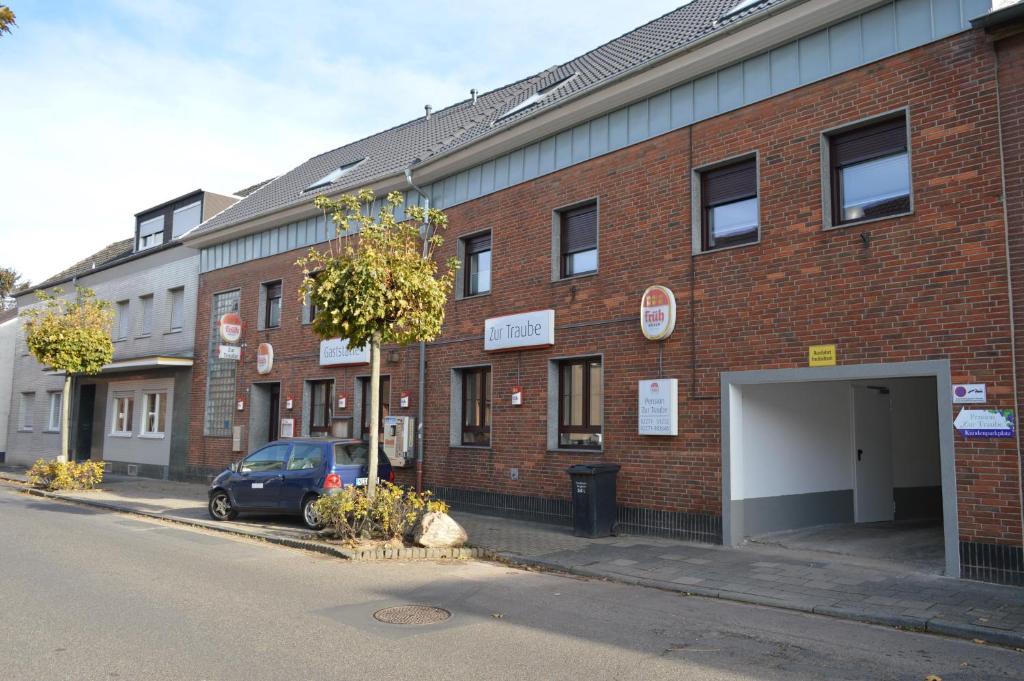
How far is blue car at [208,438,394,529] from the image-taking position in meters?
13.2

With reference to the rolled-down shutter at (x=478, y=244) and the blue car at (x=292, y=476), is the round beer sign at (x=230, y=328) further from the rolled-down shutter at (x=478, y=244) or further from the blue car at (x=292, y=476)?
the rolled-down shutter at (x=478, y=244)

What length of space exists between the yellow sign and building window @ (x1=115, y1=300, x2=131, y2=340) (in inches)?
912

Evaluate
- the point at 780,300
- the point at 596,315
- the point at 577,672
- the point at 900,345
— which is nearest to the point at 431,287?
the point at 596,315

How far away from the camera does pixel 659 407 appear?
11727mm

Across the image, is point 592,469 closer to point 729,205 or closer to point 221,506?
point 729,205

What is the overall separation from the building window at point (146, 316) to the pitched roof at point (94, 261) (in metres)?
3.73

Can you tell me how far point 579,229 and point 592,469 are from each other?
4413 millimetres

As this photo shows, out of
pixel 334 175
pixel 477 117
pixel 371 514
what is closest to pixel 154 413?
pixel 334 175

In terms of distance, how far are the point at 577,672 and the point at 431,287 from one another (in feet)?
23.9

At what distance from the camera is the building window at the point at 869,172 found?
31.7 feet

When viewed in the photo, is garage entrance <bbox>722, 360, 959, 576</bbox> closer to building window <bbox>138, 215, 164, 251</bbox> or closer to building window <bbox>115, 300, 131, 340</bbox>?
building window <bbox>115, 300, 131, 340</bbox>

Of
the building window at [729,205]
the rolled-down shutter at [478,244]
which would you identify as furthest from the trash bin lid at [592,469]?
the rolled-down shutter at [478,244]

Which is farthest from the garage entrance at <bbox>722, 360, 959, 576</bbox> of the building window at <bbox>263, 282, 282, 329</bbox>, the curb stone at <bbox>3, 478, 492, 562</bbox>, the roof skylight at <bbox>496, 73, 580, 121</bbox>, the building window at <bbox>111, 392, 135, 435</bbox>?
the building window at <bbox>111, 392, 135, 435</bbox>

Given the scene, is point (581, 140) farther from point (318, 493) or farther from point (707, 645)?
point (707, 645)
